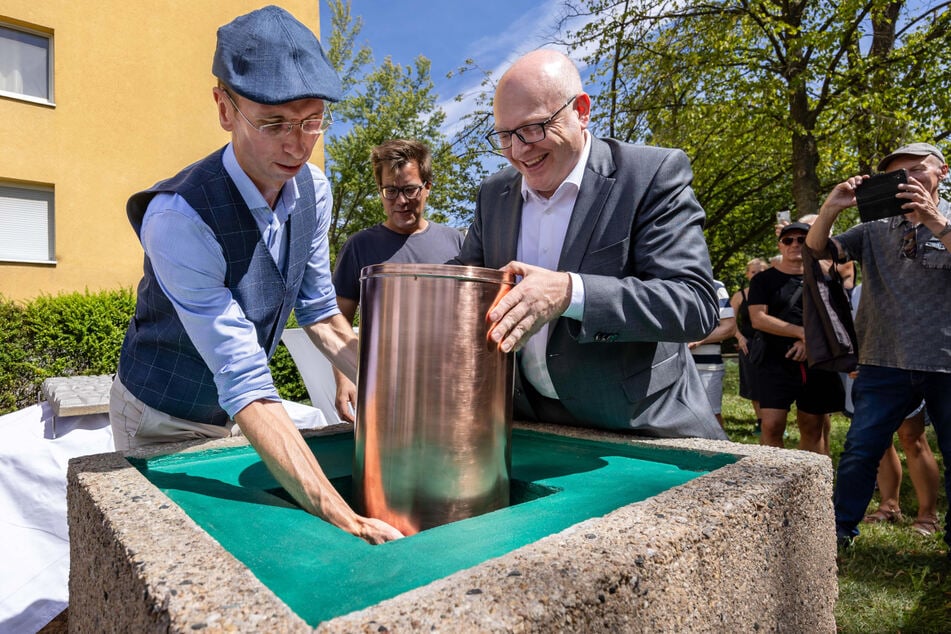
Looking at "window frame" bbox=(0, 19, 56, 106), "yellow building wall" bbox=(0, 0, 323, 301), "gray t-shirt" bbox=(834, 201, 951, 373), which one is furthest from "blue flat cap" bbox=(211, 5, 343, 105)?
"window frame" bbox=(0, 19, 56, 106)

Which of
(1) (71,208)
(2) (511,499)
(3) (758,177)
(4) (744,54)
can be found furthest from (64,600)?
(3) (758,177)

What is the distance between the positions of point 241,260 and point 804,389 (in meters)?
4.40

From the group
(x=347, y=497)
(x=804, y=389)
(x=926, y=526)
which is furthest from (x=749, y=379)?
(x=347, y=497)

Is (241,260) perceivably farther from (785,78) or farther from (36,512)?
(785,78)

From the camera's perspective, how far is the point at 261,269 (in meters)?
1.71

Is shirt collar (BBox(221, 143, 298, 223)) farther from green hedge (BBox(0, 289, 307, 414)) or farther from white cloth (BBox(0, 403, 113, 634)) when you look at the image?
green hedge (BBox(0, 289, 307, 414))

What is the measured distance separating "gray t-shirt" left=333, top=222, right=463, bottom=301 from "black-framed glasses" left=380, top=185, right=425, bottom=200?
218 mm

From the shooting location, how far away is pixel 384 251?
3832 mm

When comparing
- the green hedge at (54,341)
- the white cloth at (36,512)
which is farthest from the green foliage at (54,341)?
the white cloth at (36,512)

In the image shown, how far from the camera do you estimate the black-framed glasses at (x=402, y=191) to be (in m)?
3.83

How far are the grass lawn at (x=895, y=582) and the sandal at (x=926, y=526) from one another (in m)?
0.05

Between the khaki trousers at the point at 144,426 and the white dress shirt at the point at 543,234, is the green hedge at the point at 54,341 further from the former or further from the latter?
the white dress shirt at the point at 543,234

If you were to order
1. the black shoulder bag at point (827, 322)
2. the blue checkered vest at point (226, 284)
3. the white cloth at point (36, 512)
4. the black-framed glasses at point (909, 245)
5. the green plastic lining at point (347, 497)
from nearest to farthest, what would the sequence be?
the green plastic lining at point (347, 497) → the blue checkered vest at point (226, 284) → the white cloth at point (36, 512) → the black-framed glasses at point (909, 245) → the black shoulder bag at point (827, 322)

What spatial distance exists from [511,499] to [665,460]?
409mm
